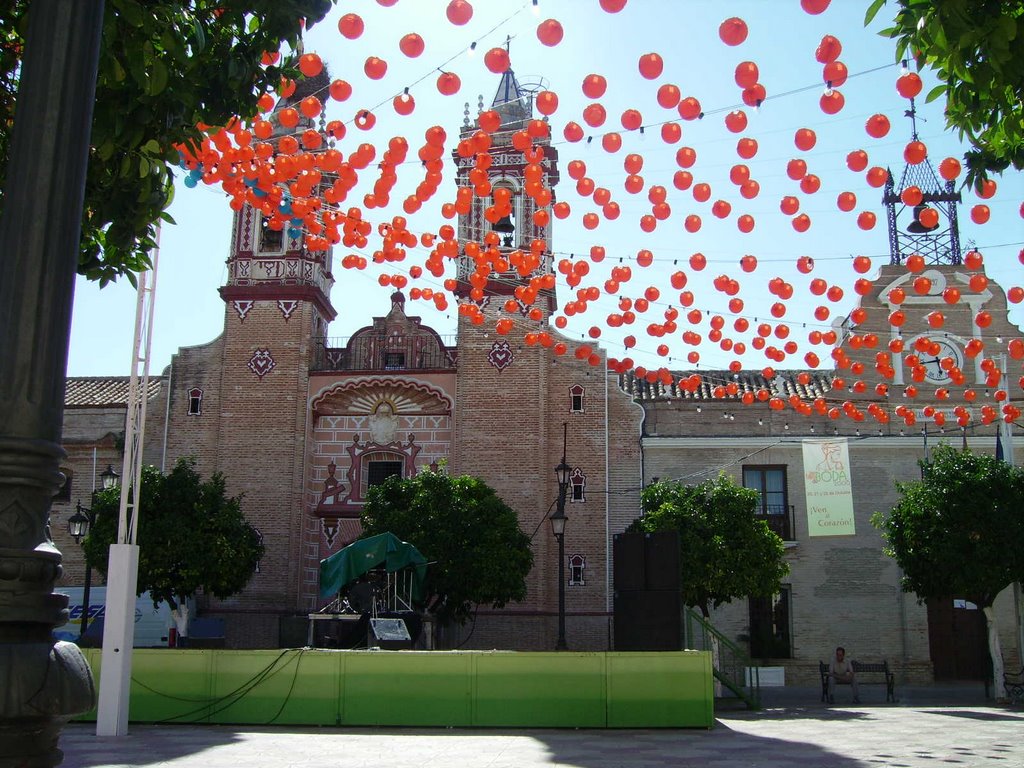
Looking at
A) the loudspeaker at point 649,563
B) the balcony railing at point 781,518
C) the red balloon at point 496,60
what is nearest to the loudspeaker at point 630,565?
the loudspeaker at point 649,563

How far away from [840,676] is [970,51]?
19584 mm

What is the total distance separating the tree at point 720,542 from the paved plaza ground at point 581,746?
16.7 ft

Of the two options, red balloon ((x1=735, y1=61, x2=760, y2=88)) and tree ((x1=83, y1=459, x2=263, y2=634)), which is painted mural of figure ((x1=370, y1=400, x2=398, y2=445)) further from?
red balloon ((x1=735, y1=61, x2=760, y2=88))

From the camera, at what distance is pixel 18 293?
125 inches

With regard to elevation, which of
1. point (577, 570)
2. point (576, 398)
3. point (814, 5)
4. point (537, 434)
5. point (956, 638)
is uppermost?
point (576, 398)

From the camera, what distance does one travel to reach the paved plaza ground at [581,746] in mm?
11484

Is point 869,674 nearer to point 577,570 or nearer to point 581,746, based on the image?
point 577,570

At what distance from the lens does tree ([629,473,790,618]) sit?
22.3 m

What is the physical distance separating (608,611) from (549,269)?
888cm

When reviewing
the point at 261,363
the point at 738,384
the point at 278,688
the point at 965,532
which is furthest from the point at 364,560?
the point at 965,532

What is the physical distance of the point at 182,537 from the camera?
23281 millimetres

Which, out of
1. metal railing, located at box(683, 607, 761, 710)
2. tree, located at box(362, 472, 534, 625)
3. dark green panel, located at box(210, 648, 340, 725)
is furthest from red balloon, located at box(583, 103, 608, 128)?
tree, located at box(362, 472, 534, 625)

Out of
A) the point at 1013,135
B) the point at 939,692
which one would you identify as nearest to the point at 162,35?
the point at 1013,135

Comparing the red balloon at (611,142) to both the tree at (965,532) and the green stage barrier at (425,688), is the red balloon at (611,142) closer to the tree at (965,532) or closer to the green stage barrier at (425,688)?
the green stage barrier at (425,688)
